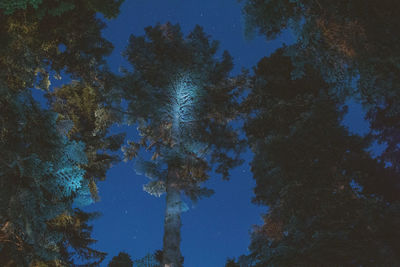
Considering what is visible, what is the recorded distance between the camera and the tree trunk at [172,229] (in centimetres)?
895

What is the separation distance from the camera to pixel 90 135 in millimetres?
11977

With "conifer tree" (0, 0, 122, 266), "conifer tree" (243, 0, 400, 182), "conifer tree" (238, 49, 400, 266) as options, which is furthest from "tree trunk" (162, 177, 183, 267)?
"conifer tree" (243, 0, 400, 182)

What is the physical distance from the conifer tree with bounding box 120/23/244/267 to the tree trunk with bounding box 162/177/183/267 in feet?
1.97

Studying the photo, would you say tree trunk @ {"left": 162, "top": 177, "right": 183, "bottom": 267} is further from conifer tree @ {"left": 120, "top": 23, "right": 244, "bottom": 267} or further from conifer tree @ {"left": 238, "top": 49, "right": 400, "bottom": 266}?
conifer tree @ {"left": 238, "top": 49, "right": 400, "bottom": 266}

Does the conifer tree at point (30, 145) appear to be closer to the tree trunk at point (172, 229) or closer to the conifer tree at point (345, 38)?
the tree trunk at point (172, 229)

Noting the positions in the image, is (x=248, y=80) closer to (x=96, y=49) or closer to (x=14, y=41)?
(x=96, y=49)

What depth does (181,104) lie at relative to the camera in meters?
12.1

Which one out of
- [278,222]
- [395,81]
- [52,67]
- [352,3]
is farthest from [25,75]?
[278,222]

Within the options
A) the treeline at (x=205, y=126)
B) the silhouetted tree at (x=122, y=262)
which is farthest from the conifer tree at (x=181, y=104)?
the silhouetted tree at (x=122, y=262)

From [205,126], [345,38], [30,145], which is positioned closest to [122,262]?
[205,126]

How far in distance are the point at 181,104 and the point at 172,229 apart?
191 inches

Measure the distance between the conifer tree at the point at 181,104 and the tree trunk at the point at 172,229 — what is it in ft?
1.97

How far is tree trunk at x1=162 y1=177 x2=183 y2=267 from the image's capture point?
352 inches

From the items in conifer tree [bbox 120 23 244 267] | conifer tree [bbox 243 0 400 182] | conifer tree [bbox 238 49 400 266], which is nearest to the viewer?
conifer tree [bbox 243 0 400 182]
